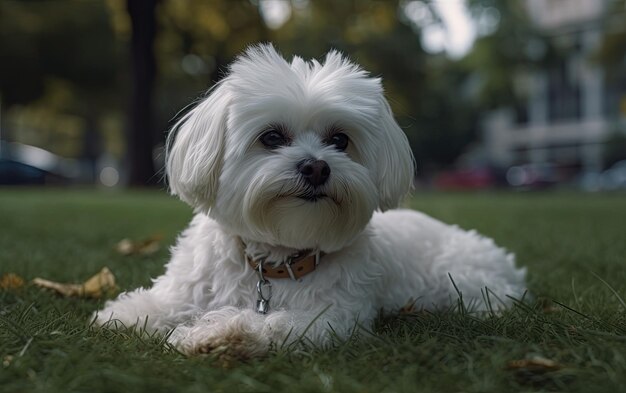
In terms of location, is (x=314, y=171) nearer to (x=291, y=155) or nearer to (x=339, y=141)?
(x=291, y=155)

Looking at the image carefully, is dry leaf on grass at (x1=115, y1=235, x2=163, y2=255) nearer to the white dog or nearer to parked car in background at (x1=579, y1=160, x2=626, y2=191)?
the white dog

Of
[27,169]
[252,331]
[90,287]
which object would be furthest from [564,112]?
[252,331]

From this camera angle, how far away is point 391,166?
2.98 meters

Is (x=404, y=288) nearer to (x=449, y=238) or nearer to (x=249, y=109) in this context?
(x=449, y=238)

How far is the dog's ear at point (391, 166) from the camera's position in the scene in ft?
9.77

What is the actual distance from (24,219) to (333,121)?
6135 mm

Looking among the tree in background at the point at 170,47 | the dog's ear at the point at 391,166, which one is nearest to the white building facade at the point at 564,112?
the tree in background at the point at 170,47

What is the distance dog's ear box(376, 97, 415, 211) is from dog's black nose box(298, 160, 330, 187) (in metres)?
0.40

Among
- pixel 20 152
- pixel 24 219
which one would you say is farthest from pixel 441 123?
pixel 24 219

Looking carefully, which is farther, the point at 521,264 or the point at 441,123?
the point at 441,123

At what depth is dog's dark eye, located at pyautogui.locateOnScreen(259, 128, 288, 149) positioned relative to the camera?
2820mm

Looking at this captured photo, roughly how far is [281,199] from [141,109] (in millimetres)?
17287

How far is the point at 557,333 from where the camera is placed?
8.09ft

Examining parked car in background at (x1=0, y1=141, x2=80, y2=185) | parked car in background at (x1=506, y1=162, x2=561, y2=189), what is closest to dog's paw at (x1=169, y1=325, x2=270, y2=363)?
parked car in background at (x1=0, y1=141, x2=80, y2=185)
